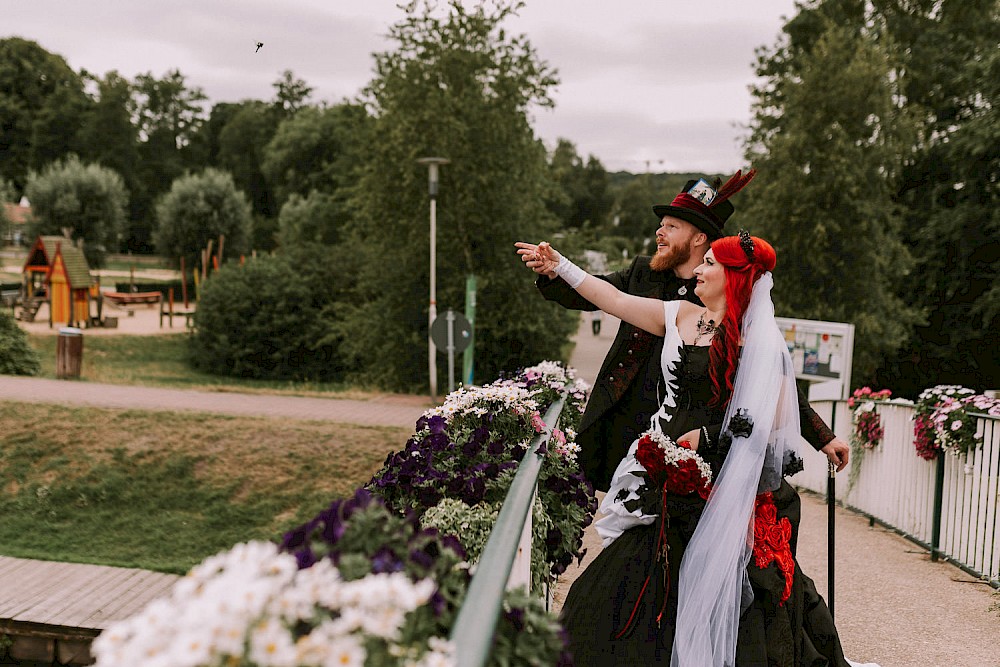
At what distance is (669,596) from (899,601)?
2781mm

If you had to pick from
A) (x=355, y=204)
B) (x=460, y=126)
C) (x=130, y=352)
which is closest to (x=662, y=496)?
(x=460, y=126)

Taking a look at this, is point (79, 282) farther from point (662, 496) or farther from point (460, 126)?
point (662, 496)

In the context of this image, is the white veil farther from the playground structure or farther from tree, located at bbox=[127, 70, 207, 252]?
tree, located at bbox=[127, 70, 207, 252]

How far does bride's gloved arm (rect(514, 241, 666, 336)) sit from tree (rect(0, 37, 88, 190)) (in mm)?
71449

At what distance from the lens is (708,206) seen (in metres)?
3.81

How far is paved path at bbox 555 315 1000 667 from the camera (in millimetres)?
4527

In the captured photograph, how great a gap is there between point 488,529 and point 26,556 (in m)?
6.66

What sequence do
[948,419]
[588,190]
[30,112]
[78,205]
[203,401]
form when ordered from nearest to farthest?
[948,419] → [203,401] → [78,205] → [30,112] → [588,190]

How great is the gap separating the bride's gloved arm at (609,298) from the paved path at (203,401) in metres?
8.33

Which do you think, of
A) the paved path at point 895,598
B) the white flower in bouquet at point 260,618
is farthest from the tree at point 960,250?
the white flower in bouquet at point 260,618

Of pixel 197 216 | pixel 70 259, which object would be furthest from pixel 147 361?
pixel 197 216

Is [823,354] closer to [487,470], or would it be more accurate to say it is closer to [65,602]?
[65,602]

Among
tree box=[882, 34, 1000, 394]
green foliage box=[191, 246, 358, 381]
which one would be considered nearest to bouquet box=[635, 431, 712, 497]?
tree box=[882, 34, 1000, 394]

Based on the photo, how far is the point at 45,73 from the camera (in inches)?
2751
